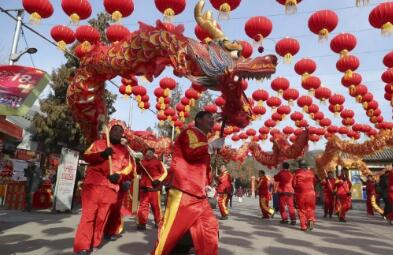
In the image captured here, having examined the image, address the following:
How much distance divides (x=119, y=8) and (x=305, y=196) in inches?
226

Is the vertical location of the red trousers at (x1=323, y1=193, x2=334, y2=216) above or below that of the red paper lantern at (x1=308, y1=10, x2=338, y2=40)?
below

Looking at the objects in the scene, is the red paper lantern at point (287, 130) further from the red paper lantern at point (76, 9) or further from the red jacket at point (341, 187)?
the red paper lantern at point (76, 9)

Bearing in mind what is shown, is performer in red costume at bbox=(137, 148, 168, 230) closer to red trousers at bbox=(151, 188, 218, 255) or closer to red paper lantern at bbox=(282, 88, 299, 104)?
red trousers at bbox=(151, 188, 218, 255)

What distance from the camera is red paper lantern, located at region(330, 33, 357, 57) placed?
8.19m

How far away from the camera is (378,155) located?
2750 centimetres

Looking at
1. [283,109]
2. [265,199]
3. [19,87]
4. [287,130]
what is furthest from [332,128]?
[19,87]

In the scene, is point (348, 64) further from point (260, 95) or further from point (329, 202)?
point (329, 202)

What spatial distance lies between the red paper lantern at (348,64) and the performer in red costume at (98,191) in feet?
20.2

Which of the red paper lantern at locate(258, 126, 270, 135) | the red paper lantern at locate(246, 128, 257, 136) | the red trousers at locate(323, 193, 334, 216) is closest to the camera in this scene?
the red trousers at locate(323, 193, 334, 216)

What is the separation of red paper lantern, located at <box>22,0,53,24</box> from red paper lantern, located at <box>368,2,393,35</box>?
20.5ft

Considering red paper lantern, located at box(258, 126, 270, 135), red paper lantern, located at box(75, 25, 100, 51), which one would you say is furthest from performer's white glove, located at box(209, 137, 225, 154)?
red paper lantern, located at box(258, 126, 270, 135)

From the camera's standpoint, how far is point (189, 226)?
11.6ft

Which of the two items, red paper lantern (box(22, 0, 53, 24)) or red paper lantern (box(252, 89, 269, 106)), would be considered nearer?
red paper lantern (box(22, 0, 53, 24))

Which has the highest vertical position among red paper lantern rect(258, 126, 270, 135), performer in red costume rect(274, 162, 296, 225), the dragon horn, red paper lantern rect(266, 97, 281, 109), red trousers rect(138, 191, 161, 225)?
red paper lantern rect(266, 97, 281, 109)
